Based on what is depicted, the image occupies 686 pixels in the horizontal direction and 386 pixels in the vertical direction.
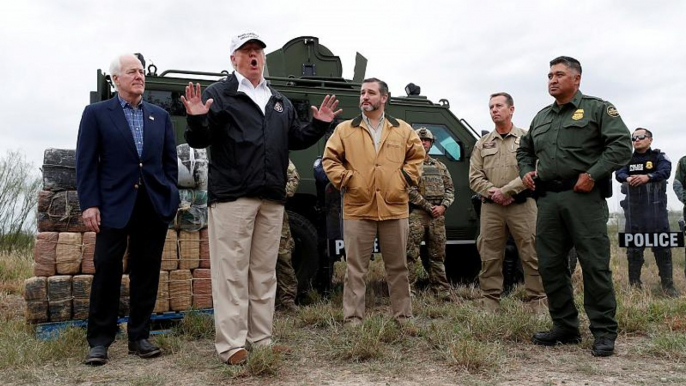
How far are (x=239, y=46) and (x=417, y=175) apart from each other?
163 cm

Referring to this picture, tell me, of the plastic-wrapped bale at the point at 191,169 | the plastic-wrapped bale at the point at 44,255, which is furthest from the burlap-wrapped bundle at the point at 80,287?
the plastic-wrapped bale at the point at 191,169

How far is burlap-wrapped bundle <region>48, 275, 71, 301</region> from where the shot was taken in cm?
421

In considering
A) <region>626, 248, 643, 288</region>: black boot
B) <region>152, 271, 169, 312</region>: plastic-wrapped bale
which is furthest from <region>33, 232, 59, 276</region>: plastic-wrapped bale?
<region>626, 248, 643, 288</region>: black boot

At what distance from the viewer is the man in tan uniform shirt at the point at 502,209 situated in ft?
16.2

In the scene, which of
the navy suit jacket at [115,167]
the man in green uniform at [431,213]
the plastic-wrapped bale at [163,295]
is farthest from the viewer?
the man in green uniform at [431,213]

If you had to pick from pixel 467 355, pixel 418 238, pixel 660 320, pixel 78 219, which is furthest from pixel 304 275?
pixel 660 320

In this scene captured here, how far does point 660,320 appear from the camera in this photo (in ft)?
14.9

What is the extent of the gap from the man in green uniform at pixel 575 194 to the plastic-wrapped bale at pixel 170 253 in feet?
8.77

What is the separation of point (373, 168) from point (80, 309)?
7.64 feet

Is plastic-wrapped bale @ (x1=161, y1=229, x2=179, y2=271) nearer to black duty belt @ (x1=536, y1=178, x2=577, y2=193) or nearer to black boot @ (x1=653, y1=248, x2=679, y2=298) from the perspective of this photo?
black duty belt @ (x1=536, y1=178, x2=577, y2=193)

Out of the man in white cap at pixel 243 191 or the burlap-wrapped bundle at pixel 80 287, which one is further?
the burlap-wrapped bundle at pixel 80 287

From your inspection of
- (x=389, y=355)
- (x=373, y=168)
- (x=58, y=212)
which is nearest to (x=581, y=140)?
(x=373, y=168)

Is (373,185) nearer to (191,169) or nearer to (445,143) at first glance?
(191,169)

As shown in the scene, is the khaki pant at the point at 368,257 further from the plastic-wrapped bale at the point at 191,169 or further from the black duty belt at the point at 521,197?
the plastic-wrapped bale at the point at 191,169
